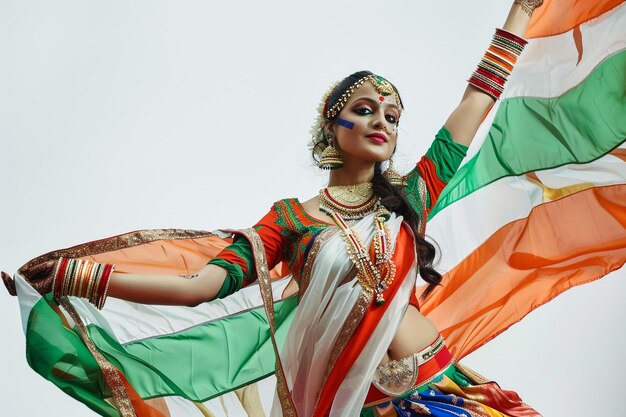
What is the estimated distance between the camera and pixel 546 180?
3537 mm

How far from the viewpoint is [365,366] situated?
9.31 ft

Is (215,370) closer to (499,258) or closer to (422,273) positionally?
(422,273)

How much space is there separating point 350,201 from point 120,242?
66 cm

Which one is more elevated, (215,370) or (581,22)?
(581,22)

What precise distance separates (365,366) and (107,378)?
0.65 meters

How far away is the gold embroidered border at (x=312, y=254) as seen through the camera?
9.87 ft

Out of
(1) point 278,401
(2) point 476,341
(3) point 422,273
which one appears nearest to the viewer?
(1) point 278,401

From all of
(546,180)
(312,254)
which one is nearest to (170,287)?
(312,254)

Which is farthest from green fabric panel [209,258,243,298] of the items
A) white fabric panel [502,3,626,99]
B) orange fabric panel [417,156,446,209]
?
white fabric panel [502,3,626,99]

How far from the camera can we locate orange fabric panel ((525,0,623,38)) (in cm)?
351

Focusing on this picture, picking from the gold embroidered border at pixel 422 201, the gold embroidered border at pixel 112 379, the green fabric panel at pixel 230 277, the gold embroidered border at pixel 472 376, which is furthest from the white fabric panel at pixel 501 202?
the gold embroidered border at pixel 112 379

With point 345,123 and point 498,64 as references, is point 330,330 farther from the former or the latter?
point 498,64

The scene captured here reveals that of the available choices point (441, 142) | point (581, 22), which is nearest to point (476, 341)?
point (441, 142)

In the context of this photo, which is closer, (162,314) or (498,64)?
(162,314)
